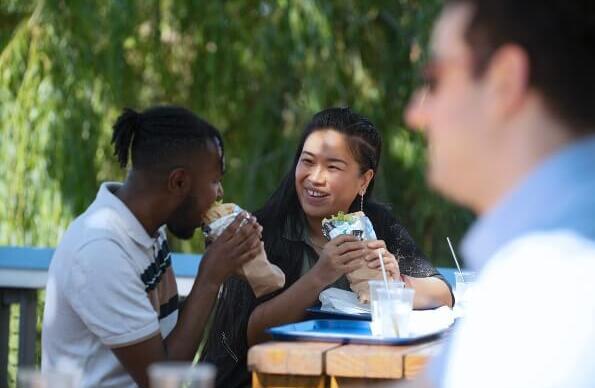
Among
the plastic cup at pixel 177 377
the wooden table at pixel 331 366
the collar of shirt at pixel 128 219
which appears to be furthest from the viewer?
the collar of shirt at pixel 128 219

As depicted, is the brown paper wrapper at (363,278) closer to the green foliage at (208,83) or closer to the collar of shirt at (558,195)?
the collar of shirt at (558,195)

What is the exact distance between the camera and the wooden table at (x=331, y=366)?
2307 mm

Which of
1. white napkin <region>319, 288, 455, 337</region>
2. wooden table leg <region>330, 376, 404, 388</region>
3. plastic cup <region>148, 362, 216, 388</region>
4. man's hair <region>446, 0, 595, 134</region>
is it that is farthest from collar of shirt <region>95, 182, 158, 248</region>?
man's hair <region>446, 0, 595, 134</region>

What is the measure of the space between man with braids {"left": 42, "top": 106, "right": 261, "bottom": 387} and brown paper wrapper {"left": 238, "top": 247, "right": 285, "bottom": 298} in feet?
0.16

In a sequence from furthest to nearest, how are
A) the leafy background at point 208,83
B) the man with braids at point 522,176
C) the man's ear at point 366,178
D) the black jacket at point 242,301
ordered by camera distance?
1. the leafy background at point 208,83
2. the man's ear at point 366,178
3. the black jacket at point 242,301
4. the man with braids at point 522,176

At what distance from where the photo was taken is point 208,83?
19.5 feet

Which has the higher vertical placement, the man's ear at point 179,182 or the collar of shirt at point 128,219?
the man's ear at point 179,182

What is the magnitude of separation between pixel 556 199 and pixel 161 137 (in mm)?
1980

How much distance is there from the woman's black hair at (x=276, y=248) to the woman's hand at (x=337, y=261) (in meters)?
0.23

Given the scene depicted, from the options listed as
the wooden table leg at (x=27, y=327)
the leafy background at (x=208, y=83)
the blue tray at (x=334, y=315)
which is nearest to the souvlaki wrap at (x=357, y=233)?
the blue tray at (x=334, y=315)

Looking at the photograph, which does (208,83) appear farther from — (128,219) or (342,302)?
(128,219)

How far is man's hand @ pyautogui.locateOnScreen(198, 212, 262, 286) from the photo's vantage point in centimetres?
288

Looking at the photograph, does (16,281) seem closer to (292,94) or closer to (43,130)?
(43,130)

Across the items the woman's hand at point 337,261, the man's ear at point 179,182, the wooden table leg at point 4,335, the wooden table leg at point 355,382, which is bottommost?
the wooden table leg at point 4,335
